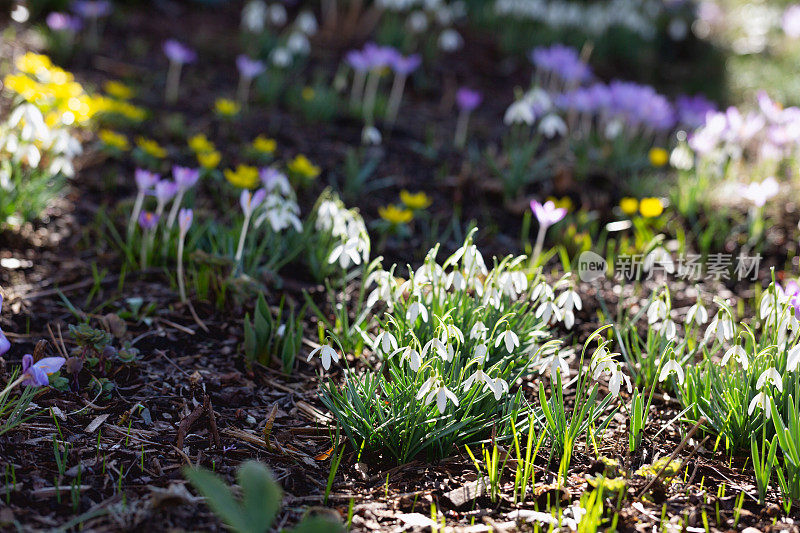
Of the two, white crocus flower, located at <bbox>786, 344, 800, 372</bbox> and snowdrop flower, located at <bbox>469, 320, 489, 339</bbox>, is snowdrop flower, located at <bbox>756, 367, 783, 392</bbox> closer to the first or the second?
white crocus flower, located at <bbox>786, 344, 800, 372</bbox>

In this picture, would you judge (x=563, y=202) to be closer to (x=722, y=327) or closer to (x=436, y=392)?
(x=722, y=327)

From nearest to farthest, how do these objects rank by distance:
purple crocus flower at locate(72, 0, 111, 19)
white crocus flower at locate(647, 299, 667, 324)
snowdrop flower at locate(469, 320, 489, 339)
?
snowdrop flower at locate(469, 320, 489, 339), white crocus flower at locate(647, 299, 667, 324), purple crocus flower at locate(72, 0, 111, 19)

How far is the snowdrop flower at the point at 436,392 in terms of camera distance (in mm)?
1748

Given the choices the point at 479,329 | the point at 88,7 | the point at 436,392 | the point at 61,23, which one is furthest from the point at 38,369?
the point at 88,7

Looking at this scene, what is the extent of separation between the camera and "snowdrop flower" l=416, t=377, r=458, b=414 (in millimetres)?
1748

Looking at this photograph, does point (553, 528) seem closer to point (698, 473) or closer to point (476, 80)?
point (698, 473)

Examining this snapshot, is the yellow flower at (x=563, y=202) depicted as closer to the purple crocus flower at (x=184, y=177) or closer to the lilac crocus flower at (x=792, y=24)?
the purple crocus flower at (x=184, y=177)

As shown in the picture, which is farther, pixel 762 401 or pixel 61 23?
pixel 61 23

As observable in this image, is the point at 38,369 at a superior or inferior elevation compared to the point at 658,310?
inferior

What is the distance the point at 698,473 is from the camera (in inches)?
80.2

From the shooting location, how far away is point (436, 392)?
1763mm

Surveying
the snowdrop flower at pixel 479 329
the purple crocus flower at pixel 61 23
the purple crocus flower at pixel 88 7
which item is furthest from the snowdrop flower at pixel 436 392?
the purple crocus flower at pixel 88 7

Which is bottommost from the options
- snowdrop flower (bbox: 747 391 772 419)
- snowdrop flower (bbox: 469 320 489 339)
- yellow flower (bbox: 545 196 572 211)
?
snowdrop flower (bbox: 747 391 772 419)

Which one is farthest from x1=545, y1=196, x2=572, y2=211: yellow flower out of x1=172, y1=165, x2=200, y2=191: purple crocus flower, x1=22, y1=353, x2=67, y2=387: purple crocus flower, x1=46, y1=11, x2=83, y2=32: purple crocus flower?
x1=46, y1=11, x2=83, y2=32: purple crocus flower
